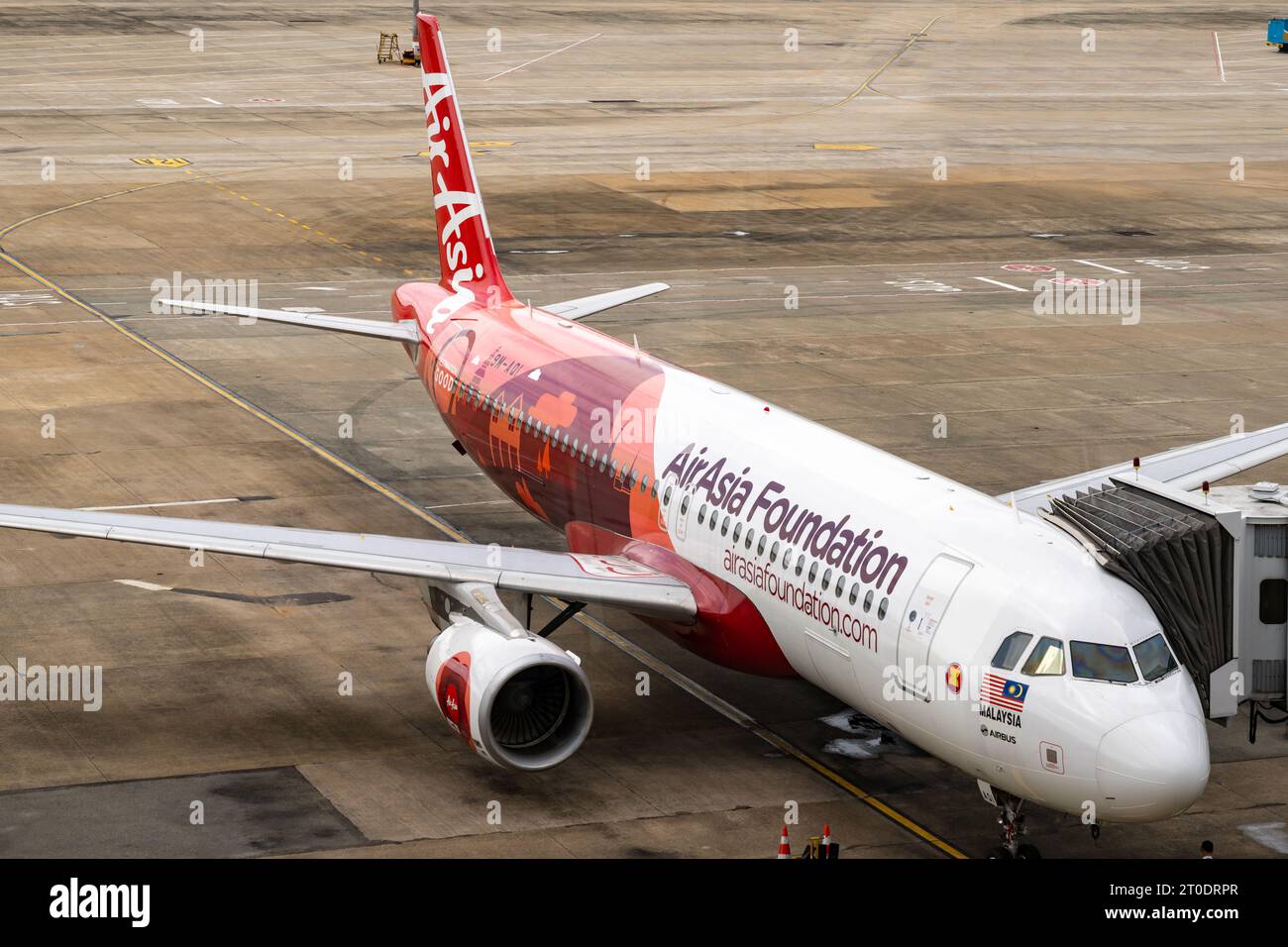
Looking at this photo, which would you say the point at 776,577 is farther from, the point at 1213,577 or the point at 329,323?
the point at 329,323

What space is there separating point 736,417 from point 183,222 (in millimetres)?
44512

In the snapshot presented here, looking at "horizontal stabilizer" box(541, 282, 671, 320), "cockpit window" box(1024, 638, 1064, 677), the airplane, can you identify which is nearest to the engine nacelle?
the airplane

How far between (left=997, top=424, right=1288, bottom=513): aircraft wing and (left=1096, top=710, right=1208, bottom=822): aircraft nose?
9.03 metres

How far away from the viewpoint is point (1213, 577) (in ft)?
77.9

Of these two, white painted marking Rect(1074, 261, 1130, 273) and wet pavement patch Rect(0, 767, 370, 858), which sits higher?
white painted marking Rect(1074, 261, 1130, 273)

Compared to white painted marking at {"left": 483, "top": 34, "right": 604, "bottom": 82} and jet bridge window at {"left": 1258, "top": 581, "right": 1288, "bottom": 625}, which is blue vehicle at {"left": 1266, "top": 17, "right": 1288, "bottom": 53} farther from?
jet bridge window at {"left": 1258, "top": 581, "right": 1288, "bottom": 625}

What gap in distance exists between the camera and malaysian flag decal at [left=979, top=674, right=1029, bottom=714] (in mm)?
21938

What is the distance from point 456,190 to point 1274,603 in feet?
64.7

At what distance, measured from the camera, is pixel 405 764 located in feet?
86.3

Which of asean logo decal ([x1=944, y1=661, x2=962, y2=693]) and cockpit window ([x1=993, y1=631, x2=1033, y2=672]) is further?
asean logo decal ([x1=944, y1=661, x2=962, y2=693])

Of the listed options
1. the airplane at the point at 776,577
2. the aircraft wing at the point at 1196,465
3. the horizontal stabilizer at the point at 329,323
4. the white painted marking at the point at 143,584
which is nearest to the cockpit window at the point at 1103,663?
the airplane at the point at 776,577

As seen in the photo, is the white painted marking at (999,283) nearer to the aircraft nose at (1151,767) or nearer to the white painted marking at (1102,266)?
the white painted marking at (1102,266)

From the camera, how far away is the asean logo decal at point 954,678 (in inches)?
891
